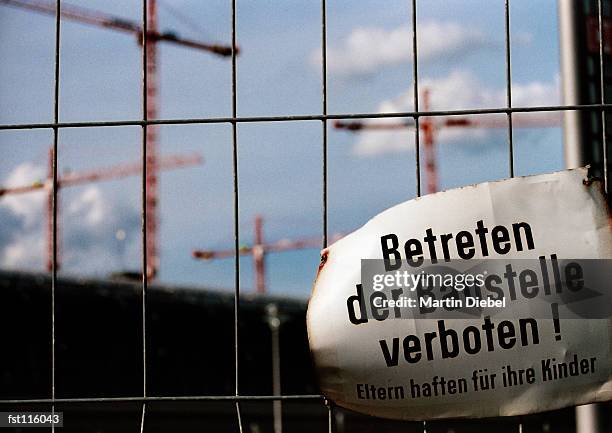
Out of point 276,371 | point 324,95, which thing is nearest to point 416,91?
point 324,95

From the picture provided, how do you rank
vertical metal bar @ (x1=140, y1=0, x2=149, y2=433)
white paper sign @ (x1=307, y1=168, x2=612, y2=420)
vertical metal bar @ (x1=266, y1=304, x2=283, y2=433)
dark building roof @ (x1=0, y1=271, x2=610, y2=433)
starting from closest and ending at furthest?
1. white paper sign @ (x1=307, y1=168, x2=612, y2=420)
2. vertical metal bar @ (x1=140, y1=0, x2=149, y2=433)
3. vertical metal bar @ (x1=266, y1=304, x2=283, y2=433)
4. dark building roof @ (x1=0, y1=271, x2=610, y2=433)

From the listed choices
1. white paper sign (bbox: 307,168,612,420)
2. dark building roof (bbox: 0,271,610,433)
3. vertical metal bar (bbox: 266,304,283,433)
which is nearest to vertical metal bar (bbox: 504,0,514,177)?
white paper sign (bbox: 307,168,612,420)

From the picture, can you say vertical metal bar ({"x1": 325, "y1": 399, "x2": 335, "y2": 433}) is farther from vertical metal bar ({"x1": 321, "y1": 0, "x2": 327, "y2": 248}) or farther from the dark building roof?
the dark building roof

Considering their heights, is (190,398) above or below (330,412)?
above

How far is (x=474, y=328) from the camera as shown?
8.35 metres

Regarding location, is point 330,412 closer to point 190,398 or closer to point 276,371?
point 190,398

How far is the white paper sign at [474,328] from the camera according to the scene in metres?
8.31

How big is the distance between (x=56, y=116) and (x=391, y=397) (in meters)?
3.68

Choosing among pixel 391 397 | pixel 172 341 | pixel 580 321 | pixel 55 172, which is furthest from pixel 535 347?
pixel 172 341

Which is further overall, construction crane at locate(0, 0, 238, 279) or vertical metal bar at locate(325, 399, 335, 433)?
construction crane at locate(0, 0, 238, 279)

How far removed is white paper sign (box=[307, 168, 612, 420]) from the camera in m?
8.31

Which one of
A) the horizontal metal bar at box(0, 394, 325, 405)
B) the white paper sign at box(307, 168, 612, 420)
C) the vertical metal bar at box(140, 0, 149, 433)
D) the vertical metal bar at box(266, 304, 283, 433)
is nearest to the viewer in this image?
the white paper sign at box(307, 168, 612, 420)

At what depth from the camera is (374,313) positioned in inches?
328

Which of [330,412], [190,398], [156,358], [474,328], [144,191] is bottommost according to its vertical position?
[156,358]
